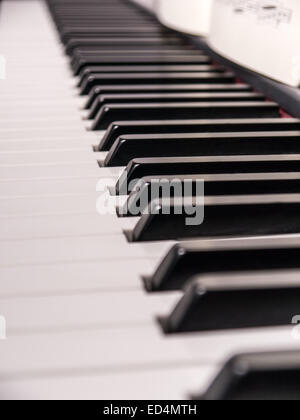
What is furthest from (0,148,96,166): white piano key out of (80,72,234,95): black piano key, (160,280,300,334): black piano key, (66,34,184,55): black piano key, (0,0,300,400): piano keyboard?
(66,34,184,55): black piano key

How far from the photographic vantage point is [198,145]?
110cm

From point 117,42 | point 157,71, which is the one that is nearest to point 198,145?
point 157,71

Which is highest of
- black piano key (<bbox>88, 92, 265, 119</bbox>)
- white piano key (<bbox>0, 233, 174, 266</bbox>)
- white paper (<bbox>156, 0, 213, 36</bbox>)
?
white paper (<bbox>156, 0, 213, 36</bbox>)

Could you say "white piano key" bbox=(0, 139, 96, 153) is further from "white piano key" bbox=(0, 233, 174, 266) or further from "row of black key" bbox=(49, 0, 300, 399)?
"white piano key" bbox=(0, 233, 174, 266)

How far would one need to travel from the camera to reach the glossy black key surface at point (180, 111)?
1.28m

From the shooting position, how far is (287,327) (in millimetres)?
622

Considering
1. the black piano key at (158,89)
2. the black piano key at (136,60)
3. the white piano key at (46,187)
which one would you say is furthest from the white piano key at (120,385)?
the black piano key at (136,60)

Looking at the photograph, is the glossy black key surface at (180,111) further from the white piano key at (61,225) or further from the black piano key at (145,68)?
the white piano key at (61,225)

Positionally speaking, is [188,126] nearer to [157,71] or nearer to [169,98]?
[169,98]

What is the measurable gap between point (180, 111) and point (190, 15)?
0.77 meters

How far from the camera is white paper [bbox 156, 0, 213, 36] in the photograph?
191 centimetres

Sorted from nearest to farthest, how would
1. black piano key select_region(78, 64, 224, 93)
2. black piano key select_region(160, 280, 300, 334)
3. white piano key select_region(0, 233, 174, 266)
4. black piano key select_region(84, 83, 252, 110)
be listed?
black piano key select_region(160, 280, 300, 334), white piano key select_region(0, 233, 174, 266), black piano key select_region(84, 83, 252, 110), black piano key select_region(78, 64, 224, 93)

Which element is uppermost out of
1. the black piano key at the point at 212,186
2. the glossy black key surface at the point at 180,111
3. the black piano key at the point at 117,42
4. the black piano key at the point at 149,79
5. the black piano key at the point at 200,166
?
the black piano key at the point at 117,42
